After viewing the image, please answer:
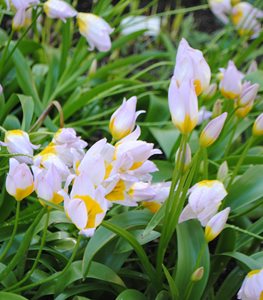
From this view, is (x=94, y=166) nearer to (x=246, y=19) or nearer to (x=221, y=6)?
(x=246, y=19)

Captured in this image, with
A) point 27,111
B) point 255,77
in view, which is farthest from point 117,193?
point 255,77

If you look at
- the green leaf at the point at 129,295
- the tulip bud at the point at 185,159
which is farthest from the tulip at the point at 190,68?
the green leaf at the point at 129,295

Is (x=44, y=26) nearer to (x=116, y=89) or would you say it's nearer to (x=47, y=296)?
(x=116, y=89)

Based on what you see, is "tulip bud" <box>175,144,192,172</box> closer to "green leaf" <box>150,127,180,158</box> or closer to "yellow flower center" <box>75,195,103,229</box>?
"yellow flower center" <box>75,195,103,229</box>

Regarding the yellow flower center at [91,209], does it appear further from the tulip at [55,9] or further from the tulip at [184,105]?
the tulip at [55,9]

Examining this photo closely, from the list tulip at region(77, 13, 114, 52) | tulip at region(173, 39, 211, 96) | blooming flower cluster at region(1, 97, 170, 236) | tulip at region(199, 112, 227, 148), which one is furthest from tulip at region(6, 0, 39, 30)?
tulip at region(199, 112, 227, 148)

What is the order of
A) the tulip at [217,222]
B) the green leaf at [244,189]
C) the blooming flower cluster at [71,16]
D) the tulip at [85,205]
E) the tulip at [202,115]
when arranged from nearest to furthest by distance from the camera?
the tulip at [85,205] → the tulip at [217,222] → the green leaf at [244,189] → the blooming flower cluster at [71,16] → the tulip at [202,115]

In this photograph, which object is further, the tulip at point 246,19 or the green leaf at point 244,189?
the tulip at point 246,19
